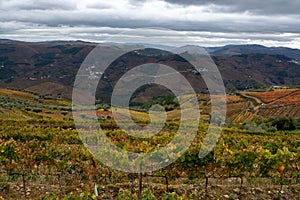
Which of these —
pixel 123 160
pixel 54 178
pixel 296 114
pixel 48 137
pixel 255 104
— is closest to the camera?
pixel 123 160

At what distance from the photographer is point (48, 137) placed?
18297 mm

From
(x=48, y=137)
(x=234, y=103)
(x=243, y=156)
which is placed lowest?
(x=234, y=103)

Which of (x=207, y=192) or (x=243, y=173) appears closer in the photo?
(x=207, y=192)

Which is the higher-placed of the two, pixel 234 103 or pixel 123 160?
pixel 123 160

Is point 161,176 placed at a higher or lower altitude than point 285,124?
higher

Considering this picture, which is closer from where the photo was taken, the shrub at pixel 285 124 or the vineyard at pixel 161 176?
the vineyard at pixel 161 176

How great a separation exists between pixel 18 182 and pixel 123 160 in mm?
4234

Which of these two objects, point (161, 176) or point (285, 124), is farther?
point (285, 124)

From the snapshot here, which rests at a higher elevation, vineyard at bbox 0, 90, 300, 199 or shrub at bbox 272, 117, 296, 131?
vineyard at bbox 0, 90, 300, 199

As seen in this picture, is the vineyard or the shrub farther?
the shrub

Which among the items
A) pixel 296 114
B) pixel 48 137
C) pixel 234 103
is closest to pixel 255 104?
pixel 234 103

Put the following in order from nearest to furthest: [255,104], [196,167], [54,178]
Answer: [196,167], [54,178], [255,104]

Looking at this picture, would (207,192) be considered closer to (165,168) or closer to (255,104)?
(165,168)

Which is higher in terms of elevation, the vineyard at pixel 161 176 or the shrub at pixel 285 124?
the vineyard at pixel 161 176
